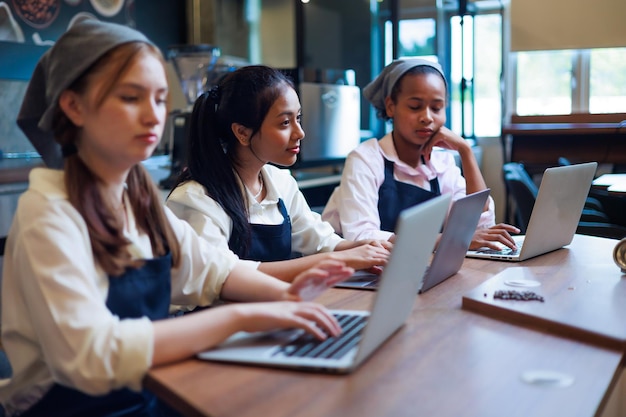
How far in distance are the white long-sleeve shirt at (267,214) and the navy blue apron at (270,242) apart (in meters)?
0.02

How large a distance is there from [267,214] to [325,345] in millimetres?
749

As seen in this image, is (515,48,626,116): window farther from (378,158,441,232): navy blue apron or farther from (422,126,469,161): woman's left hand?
(378,158,441,232): navy blue apron

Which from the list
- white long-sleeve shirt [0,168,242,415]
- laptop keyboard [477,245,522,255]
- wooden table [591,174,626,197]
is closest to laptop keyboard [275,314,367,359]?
white long-sleeve shirt [0,168,242,415]

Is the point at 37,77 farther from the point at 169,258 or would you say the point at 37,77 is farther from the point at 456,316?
the point at 456,316

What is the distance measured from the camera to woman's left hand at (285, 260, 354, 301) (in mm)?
1084

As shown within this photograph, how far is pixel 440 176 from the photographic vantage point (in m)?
2.28

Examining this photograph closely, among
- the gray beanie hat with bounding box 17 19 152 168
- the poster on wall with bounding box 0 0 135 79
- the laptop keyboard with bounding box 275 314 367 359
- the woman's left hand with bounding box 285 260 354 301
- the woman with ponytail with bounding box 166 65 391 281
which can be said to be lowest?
the laptop keyboard with bounding box 275 314 367 359

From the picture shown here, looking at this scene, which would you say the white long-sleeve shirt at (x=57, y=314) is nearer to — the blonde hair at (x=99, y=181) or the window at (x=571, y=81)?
the blonde hair at (x=99, y=181)

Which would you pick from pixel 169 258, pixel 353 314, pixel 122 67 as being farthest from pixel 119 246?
pixel 353 314

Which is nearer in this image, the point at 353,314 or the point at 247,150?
the point at 353,314

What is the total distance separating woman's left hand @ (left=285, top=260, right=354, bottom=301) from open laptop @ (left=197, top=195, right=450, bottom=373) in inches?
3.0

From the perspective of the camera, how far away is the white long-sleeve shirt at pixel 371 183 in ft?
6.62

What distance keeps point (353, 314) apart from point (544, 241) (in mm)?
742

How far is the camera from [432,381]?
0.86m
